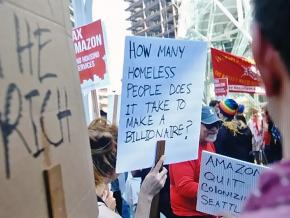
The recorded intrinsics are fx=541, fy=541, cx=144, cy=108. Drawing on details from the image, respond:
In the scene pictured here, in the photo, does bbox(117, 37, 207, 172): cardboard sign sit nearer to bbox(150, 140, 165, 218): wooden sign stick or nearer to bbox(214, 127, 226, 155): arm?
bbox(150, 140, 165, 218): wooden sign stick

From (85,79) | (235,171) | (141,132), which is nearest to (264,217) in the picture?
(141,132)

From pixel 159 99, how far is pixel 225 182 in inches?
25.0

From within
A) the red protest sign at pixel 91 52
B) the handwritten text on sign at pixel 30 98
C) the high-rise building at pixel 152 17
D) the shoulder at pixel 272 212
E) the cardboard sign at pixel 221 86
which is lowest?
the cardboard sign at pixel 221 86

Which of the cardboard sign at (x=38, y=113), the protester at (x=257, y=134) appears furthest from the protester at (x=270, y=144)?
the cardboard sign at (x=38, y=113)

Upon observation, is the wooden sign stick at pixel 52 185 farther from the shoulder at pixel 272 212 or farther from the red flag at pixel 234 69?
the red flag at pixel 234 69

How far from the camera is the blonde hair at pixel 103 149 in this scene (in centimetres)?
256

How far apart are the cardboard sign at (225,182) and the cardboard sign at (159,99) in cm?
17

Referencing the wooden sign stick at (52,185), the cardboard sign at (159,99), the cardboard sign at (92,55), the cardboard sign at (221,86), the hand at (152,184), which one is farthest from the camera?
the cardboard sign at (221,86)

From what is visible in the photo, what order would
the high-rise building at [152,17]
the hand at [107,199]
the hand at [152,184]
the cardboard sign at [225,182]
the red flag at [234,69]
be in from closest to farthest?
1. the hand at [107,199]
2. the hand at [152,184]
3. the cardboard sign at [225,182]
4. the red flag at [234,69]
5. the high-rise building at [152,17]

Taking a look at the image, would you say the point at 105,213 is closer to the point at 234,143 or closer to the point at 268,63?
the point at 268,63

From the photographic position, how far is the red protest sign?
4.91 metres

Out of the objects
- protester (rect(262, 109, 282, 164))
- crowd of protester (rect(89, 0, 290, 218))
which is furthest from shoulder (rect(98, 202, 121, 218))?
protester (rect(262, 109, 282, 164))

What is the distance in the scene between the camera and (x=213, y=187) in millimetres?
3074

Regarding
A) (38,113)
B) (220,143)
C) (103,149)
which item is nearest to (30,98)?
(38,113)
